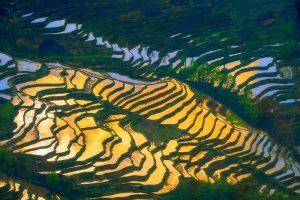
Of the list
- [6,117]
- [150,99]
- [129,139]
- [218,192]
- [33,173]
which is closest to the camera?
[218,192]

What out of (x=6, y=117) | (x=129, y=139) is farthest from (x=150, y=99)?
(x=6, y=117)

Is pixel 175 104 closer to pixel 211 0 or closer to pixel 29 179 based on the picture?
pixel 29 179

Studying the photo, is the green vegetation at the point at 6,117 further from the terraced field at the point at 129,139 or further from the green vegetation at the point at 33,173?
the green vegetation at the point at 33,173

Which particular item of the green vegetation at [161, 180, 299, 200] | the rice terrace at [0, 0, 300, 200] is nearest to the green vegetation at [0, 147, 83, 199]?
the rice terrace at [0, 0, 300, 200]

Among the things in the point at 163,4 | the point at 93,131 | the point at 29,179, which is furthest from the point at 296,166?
the point at 163,4

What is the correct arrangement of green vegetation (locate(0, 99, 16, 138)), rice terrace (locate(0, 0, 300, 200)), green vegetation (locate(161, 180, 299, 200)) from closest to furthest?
green vegetation (locate(161, 180, 299, 200)), rice terrace (locate(0, 0, 300, 200)), green vegetation (locate(0, 99, 16, 138))

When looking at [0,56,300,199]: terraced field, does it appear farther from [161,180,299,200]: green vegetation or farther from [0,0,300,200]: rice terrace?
[161,180,299,200]: green vegetation

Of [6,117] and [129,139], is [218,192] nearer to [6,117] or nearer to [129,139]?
[129,139]
